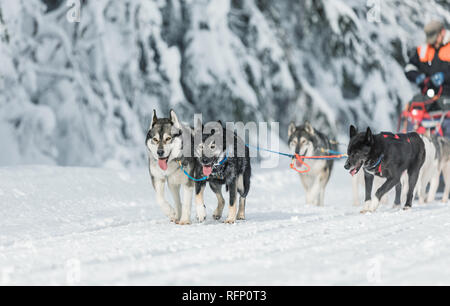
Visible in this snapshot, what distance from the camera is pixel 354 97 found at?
12.3m

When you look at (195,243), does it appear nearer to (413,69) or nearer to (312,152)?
(312,152)

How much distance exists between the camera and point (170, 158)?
441cm

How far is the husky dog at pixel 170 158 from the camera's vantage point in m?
4.32

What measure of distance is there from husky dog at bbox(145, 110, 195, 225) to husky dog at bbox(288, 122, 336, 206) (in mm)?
1972

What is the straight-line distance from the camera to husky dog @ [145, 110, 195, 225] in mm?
4324

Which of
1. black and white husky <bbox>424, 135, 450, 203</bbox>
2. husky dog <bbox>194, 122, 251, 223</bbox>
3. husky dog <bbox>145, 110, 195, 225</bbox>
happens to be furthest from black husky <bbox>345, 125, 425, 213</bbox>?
husky dog <bbox>145, 110, 195, 225</bbox>

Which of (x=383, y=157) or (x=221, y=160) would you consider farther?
(x=383, y=157)

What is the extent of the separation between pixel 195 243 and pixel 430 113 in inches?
192

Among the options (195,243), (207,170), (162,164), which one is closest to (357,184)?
(207,170)

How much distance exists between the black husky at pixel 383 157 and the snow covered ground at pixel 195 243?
358 millimetres

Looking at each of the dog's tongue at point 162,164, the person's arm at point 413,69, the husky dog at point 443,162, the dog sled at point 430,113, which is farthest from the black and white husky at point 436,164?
the dog's tongue at point 162,164

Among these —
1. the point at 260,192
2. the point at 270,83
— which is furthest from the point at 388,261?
the point at 270,83

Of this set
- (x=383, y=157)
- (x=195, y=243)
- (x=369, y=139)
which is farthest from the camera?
(x=383, y=157)

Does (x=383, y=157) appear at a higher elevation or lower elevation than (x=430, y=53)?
lower
